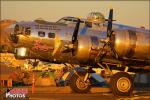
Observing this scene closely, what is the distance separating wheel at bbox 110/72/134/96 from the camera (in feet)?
70.6

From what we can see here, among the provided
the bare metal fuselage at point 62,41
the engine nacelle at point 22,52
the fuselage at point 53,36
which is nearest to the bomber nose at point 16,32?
the fuselage at point 53,36

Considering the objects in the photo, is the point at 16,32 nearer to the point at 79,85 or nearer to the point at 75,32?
the point at 75,32

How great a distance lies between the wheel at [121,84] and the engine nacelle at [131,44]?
111cm

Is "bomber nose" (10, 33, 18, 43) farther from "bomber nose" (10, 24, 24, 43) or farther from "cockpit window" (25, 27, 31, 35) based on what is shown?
"cockpit window" (25, 27, 31, 35)

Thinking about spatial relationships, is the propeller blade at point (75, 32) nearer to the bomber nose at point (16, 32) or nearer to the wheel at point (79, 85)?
the wheel at point (79, 85)

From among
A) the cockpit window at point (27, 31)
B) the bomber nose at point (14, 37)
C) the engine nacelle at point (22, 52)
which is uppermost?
the cockpit window at point (27, 31)

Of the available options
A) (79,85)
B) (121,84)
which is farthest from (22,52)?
(121,84)

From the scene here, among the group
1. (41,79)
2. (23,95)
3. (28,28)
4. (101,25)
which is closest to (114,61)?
(101,25)

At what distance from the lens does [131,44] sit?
20953mm

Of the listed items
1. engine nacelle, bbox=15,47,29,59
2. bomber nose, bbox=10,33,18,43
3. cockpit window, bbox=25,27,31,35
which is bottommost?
engine nacelle, bbox=15,47,29,59

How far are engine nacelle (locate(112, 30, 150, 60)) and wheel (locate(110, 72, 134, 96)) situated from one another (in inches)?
43.5

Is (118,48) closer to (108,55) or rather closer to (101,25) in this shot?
(108,55)

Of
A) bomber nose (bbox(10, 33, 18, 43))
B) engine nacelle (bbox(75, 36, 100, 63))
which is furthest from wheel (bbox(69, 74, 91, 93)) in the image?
bomber nose (bbox(10, 33, 18, 43))

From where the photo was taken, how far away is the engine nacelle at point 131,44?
2086 centimetres
